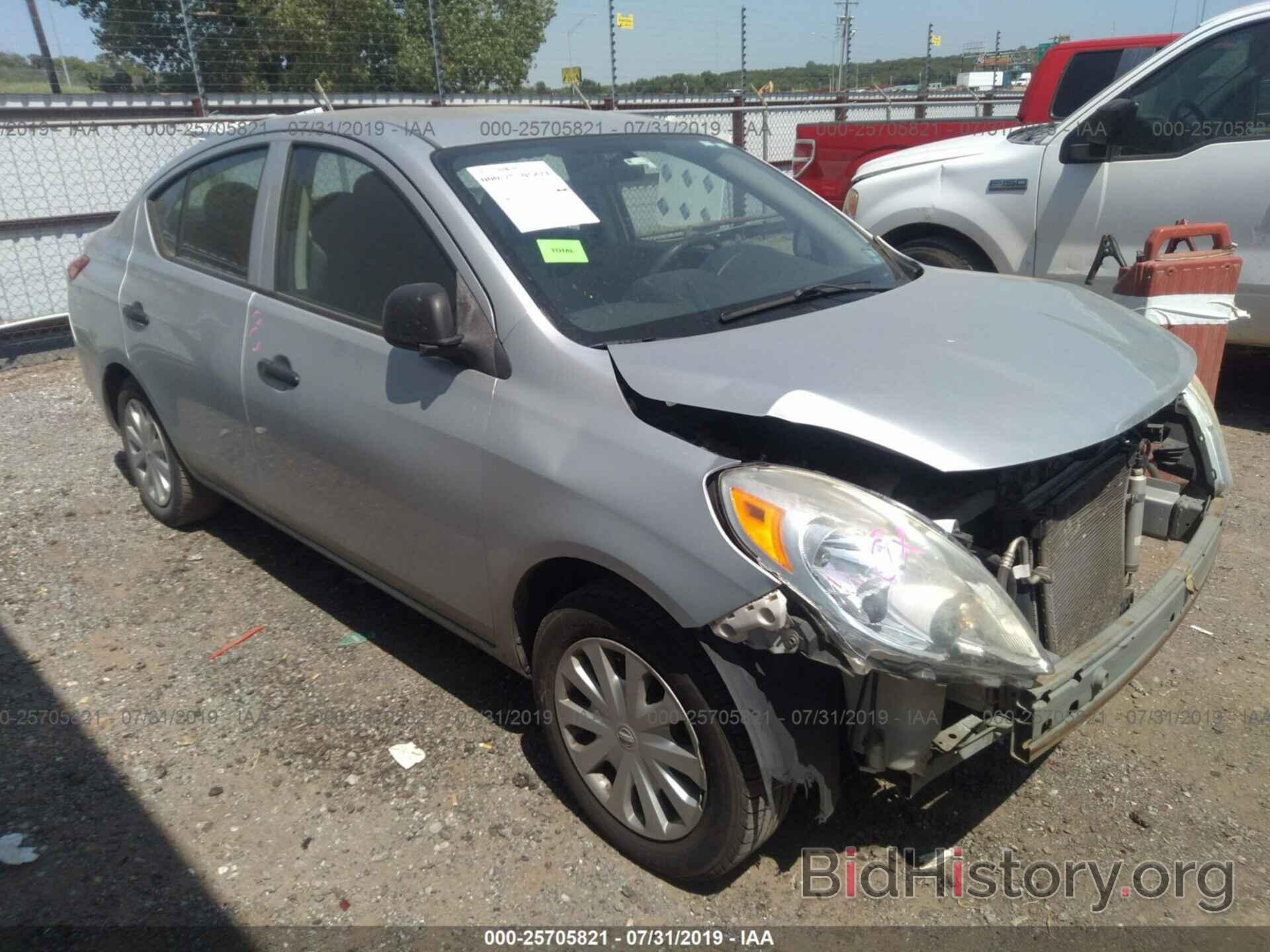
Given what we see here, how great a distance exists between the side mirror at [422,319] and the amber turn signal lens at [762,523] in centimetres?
97

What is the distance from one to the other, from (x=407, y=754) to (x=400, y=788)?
16cm

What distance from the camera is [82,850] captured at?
109 inches

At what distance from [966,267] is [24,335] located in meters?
7.39

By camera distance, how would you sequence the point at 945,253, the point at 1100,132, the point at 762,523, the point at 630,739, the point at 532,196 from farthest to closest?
the point at 945,253 < the point at 1100,132 < the point at 532,196 < the point at 630,739 < the point at 762,523

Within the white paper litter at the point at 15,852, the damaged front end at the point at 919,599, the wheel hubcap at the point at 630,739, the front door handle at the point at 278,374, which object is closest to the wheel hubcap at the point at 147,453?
the front door handle at the point at 278,374

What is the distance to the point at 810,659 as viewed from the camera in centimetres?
209

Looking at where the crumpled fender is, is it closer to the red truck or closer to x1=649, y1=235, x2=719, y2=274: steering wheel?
x1=649, y1=235, x2=719, y2=274: steering wheel

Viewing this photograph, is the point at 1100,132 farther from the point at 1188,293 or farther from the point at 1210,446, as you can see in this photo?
the point at 1210,446

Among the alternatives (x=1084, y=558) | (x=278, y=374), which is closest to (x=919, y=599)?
(x=1084, y=558)

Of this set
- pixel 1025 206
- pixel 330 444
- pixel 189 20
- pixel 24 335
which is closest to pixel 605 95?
pixel 189 20

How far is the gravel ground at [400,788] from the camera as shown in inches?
100

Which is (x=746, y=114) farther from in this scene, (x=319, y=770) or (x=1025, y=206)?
(x=319, y=770)

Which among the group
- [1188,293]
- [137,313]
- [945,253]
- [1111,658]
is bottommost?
[1111,658]
